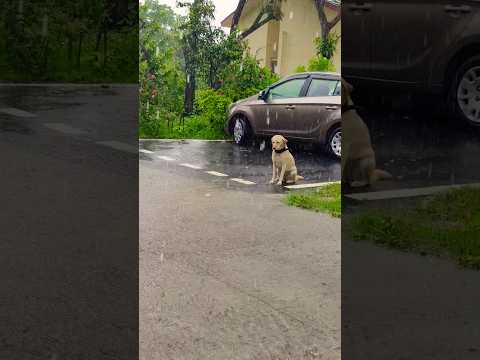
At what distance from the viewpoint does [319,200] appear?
292 inches

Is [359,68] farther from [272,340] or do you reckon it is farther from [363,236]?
[272,340]

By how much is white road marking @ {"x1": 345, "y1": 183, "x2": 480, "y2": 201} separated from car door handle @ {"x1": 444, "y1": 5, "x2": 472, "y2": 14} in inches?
61.2

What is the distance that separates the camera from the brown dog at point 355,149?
4523 mm

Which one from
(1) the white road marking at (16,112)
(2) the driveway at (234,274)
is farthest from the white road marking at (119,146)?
(1) the white road marking at (16,112)

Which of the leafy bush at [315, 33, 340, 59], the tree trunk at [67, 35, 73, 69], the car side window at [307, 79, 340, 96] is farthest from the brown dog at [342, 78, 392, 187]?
the tree trunk at [67, 35, 73, 69]

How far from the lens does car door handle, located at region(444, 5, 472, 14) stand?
7.02 metres

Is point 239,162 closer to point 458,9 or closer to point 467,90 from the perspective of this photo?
point 467,90

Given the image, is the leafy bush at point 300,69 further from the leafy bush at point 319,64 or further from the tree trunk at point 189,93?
the tree trunk at point 189,93

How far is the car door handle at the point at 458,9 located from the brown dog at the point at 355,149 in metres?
1.59

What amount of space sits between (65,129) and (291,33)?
5.33m

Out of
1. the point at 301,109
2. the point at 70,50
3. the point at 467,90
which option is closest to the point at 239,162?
the point at 301,109

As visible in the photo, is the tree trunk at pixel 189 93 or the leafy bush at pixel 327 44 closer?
the leafy bush at pixel 327 44

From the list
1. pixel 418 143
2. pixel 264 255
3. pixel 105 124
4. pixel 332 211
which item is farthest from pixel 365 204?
pixel 105 124

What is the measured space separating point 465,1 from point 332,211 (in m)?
2.18
